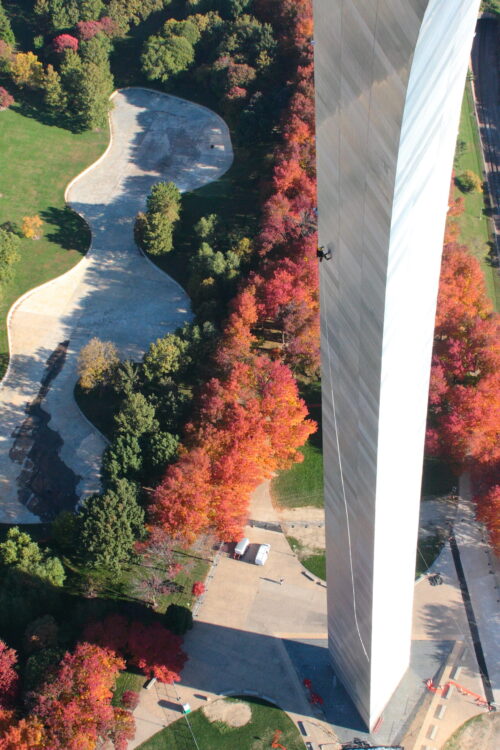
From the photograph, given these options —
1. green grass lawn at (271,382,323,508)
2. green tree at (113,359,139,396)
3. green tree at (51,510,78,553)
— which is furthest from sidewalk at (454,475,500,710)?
green tree at (51,510,78,553)

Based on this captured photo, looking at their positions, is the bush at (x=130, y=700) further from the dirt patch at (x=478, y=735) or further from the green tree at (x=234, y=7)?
the green tree at (x=234, y=7)

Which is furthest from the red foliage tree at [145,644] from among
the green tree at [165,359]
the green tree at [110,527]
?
the green tree at [165,359]

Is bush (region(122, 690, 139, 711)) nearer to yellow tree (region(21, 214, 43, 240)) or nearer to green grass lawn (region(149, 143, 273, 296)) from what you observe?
green grass lawn (region(149, 143, 273, 296))

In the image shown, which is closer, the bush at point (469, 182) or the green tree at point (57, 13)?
the bush at point (469, 182)

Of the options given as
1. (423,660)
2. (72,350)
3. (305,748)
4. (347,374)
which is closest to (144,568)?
(305,748)

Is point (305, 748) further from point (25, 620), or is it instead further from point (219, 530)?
point (25, 620)

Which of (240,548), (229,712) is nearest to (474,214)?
(240,548)
